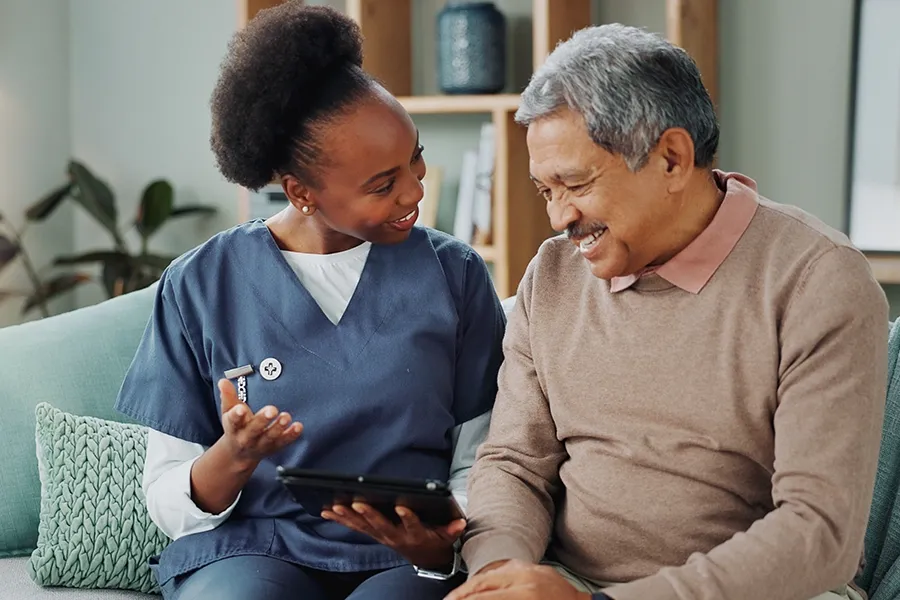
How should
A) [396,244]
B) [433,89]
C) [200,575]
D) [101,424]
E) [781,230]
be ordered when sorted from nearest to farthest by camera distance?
1. [781,230]
2. [200,575]
3. [396,244]
4. [101,424]
5. [433,89]

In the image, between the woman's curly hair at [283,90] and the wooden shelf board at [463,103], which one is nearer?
the woman's curly hair at [283,90]

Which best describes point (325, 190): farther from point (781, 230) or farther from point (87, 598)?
point (87, 598)

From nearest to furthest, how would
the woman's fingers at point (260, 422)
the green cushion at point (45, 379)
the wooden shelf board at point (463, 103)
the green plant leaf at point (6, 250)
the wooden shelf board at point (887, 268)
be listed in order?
1. the woman's fingers at point (260, 422)
2. the green cushion at point (45, 379)
3. the wooden shelf board at point (887, 268)
4. the wooden shelf board at point (463, 103)
5. the green plant leaf at point (6, 250)

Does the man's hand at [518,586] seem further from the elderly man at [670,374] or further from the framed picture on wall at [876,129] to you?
the framed picture on wall at [876,129]

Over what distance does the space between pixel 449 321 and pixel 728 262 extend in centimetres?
42

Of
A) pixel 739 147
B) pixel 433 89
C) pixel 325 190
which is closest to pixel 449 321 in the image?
pixel 325 190

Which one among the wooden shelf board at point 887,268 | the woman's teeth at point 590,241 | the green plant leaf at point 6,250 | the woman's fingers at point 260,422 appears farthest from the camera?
the green plant leaf at point 6,250

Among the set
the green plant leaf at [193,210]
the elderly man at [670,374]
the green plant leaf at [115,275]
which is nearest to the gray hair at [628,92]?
the elderly man at [670,374]

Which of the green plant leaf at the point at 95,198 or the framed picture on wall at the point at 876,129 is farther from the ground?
the framed picture on wall at the point at 876,129

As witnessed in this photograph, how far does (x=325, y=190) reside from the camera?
1703mm

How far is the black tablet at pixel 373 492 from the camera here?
1.37m

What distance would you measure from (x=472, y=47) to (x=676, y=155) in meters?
1.62

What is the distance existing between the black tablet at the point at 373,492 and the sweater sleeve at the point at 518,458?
153 mm

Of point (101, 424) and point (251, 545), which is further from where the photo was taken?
point (101, 424)
